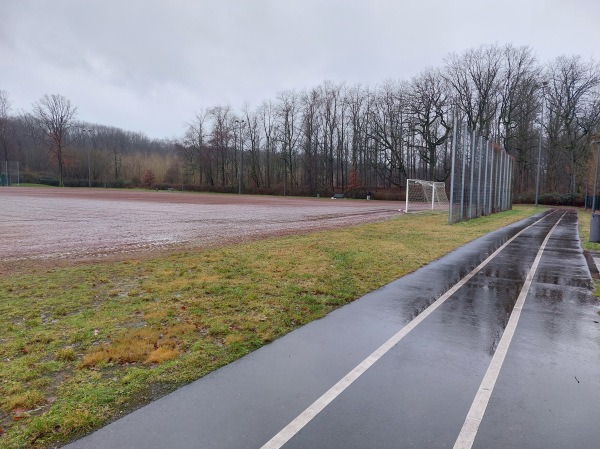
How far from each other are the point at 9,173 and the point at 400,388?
10258 cm

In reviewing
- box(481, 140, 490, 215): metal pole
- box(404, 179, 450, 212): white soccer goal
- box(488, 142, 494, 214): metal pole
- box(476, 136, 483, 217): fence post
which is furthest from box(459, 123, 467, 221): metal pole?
box(404, 179, 450, 212): white soccer goal

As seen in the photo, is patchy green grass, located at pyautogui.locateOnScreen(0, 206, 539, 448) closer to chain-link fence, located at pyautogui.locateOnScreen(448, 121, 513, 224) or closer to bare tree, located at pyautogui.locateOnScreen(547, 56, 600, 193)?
chain-link fence, located at pyautogui.locateOnScreen(448, 121, 513, 224)

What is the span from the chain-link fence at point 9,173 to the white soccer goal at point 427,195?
80799mm

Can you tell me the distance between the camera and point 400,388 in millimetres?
3496

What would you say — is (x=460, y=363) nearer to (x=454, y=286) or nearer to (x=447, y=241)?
(x=454, y=286)

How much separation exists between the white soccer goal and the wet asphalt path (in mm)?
31844

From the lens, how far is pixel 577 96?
5362cm

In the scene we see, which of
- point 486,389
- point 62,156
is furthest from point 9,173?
point 486,389

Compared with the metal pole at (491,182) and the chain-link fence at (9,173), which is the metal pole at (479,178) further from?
the chain-link fence at (9,173)

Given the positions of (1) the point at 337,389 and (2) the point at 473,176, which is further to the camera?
(2) the point at 473,176

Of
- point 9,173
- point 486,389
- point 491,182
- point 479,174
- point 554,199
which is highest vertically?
point 9,173

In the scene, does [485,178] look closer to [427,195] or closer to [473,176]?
[473,176]

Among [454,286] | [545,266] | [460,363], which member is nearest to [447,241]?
[545,266]

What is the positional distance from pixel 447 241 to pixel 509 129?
53.2 m
